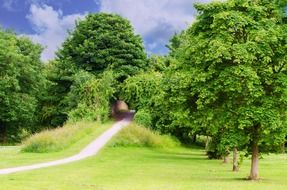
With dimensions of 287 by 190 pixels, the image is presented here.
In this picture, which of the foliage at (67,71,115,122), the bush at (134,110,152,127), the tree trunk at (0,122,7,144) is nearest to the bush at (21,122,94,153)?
the bush at (134,110,152,127)

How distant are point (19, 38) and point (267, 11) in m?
69.1

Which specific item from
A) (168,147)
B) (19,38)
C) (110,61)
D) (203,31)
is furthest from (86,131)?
(19,38)

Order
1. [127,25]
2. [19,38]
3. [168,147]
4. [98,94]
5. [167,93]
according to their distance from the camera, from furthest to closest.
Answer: [19,38]
[127,25]
[98,94]
[168,147]
[167,93]

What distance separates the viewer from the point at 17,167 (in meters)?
30.9

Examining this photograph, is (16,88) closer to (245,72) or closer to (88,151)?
(88,151)

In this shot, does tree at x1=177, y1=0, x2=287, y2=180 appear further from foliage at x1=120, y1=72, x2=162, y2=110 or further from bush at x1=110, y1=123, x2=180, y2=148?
foliage at x1=120, y1=72, x2=162, y2=110

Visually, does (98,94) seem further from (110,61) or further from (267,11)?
(267,11)

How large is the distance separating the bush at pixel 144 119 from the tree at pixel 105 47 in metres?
11.8

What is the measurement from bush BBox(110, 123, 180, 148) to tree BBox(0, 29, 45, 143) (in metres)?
23.0

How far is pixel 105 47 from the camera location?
80000 mm

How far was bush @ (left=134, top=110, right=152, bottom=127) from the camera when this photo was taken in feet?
210

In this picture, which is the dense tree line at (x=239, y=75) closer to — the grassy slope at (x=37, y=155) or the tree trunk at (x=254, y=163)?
the tree trunk at (x=254, y=163)

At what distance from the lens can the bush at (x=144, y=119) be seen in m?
63.9

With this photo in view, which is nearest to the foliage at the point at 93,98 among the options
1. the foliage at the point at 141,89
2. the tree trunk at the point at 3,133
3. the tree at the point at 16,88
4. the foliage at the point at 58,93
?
the foliage at the point at 141,89
